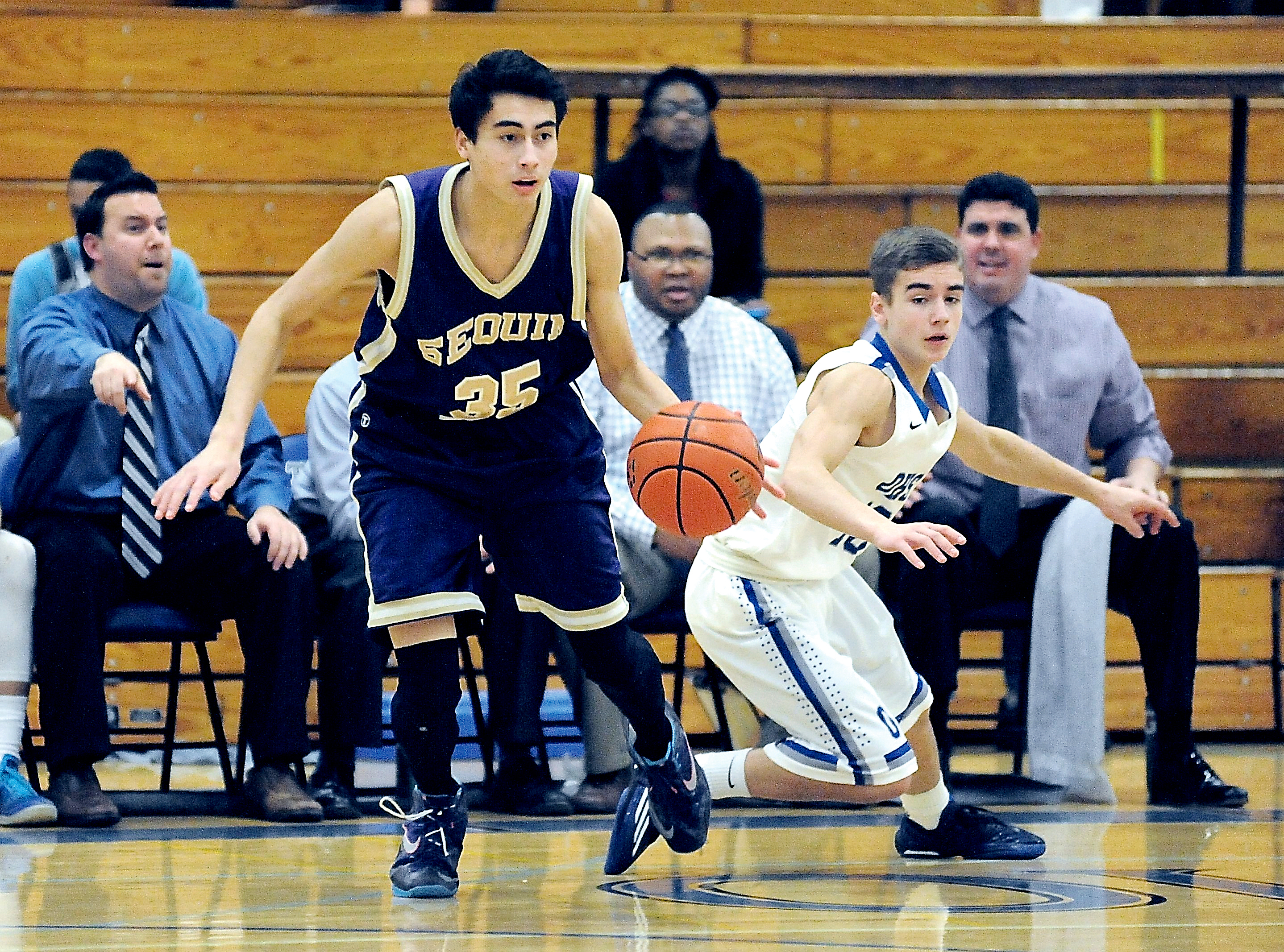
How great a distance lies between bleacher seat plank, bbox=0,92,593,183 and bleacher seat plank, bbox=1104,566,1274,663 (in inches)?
115

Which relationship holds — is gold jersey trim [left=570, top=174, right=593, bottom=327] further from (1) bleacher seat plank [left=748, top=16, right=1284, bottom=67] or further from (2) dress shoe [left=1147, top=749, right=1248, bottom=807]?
(1) bleacher seat plank [left=748, top=16, right=1284, bottom=67]

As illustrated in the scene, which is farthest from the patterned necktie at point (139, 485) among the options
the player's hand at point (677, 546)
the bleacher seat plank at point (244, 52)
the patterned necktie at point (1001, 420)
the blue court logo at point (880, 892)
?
the bleacher seat plank at point (244, 52)

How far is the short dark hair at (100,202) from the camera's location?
5086 millimetres

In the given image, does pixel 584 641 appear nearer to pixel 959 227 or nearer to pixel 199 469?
pixel 199 469

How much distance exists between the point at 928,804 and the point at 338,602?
5.80ft

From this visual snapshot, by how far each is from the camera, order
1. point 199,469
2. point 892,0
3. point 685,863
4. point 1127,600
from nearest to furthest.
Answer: point 199,469 → point 685,863 → point 1127,600 → point 892,0

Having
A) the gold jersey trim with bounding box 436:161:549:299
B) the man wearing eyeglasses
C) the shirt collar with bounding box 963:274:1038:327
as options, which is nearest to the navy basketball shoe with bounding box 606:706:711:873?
the gold jersey trim with bounding box 436:161:549:299

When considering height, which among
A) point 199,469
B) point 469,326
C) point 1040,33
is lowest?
point 199,469

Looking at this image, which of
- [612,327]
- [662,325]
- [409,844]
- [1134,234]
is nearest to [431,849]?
[409,844]

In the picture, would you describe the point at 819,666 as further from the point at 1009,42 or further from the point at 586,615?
the point at 1009,42

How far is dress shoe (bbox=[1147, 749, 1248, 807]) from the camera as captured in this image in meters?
5.01

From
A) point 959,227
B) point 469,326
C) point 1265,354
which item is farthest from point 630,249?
point 1265,354

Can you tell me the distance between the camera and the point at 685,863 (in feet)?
13.4

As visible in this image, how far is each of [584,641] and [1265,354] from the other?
13.6 feet
